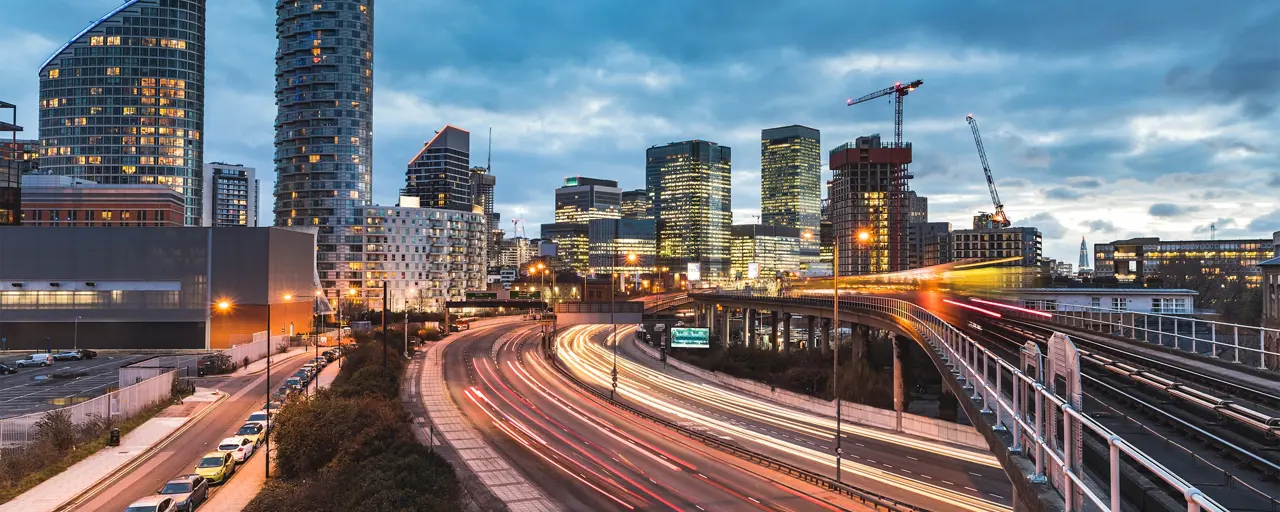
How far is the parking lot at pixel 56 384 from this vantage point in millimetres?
47281

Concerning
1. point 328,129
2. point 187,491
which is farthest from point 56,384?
point 328,129

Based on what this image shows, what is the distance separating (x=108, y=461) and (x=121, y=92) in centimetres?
17500

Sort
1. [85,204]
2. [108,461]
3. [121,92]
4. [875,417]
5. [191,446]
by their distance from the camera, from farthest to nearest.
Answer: [121,92], [85,204], [875,417], [191,446], [108,461]

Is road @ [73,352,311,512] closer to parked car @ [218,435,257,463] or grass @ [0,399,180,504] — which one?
parked car @ [218,435,257,463]

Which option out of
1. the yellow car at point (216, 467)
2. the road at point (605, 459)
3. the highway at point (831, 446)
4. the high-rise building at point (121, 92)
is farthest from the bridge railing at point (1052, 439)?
the high-rise building at point (121, 92)

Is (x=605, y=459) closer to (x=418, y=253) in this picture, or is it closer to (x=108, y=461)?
(x=108, y=461)

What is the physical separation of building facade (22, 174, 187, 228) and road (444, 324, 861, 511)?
98.1m

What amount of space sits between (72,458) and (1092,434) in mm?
43443

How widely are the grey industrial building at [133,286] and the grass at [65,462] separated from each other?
42.7 m

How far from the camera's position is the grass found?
31195mm

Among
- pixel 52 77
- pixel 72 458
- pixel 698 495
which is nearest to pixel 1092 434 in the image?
pixel 698 495

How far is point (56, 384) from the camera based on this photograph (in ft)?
192

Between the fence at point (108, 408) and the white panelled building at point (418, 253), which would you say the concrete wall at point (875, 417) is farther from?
the white panelled building at point (418, 253)

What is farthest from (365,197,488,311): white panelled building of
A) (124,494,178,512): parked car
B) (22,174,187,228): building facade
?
(124,494,178,512): parked car
